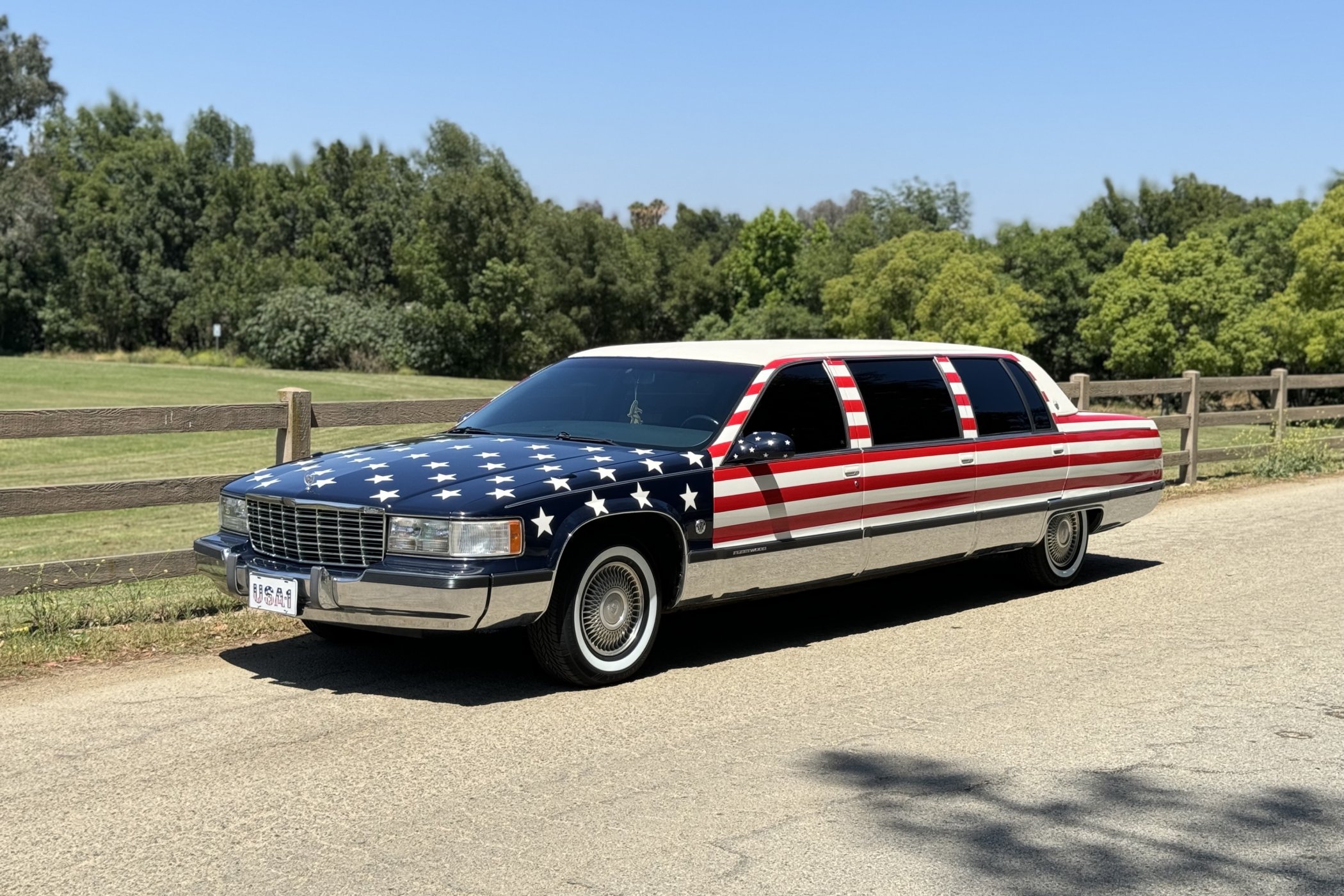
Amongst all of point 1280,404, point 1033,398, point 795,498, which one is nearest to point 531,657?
point 795,498

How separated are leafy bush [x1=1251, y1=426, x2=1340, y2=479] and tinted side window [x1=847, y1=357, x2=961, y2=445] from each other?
10620mm

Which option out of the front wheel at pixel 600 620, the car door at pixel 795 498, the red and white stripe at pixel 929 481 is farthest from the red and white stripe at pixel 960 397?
the front wheel at pixel 600 620

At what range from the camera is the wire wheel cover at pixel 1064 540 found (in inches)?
400

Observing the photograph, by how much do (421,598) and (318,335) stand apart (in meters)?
74.9

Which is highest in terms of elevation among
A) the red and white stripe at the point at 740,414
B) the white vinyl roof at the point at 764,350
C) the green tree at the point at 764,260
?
the green tree at the point at 764,260

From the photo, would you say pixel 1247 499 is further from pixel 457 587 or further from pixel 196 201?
pixel 196 201

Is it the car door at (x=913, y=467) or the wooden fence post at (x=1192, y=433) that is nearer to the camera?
the car door at (x=913, y=467)

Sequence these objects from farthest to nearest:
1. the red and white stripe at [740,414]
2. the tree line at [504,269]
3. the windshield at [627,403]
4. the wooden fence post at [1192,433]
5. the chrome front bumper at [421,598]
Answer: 1. the tree line at [504,269]
2. the wooden fence post at [1192,433]
3. the windshield at [627,403]
4. the red and white stripe at [740,414]
5. the chrome front bumper at [421,598]

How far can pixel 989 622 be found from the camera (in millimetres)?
9109

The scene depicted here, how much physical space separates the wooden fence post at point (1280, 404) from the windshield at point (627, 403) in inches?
508

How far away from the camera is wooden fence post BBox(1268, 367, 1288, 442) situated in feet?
62.1

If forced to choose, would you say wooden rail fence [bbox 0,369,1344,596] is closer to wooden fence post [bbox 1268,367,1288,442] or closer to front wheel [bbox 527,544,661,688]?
front wheel [bbox 527,544,661,688]

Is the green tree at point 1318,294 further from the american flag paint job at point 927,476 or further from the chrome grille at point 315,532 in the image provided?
the chrome grille at point 315,532

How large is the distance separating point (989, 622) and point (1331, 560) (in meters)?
3.85
